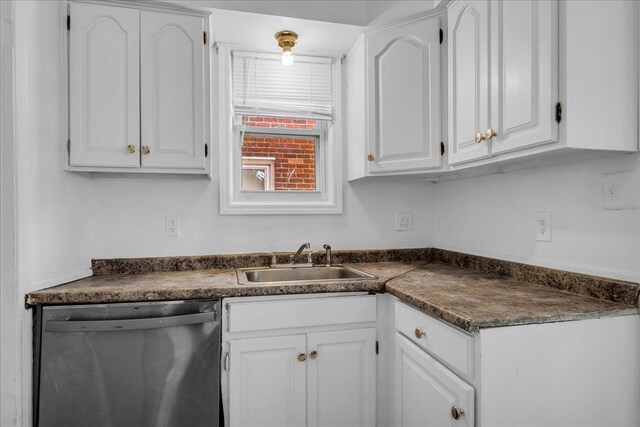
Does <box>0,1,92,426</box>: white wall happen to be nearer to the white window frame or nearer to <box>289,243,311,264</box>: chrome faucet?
the white window frame

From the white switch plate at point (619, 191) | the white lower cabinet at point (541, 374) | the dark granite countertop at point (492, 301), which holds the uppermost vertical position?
the white switch plate at point (619, 191)

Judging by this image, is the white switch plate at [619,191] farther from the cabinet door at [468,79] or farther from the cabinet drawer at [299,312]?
the cabinet drawer at [299,312]

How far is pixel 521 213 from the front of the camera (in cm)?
169

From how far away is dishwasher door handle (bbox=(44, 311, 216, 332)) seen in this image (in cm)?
141

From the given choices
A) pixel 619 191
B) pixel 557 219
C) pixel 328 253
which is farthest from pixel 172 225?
pixel 619 191

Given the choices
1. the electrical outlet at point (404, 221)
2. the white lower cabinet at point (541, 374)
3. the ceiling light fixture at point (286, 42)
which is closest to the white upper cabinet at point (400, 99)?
the ceiling light fixture at point (286, 42)

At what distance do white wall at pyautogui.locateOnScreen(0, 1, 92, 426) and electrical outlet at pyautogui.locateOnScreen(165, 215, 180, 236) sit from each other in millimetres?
433

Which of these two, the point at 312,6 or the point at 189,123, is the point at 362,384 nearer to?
the point at 189,123

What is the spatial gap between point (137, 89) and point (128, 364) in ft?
3.97

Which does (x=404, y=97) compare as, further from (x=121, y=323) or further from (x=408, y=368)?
(x=121, y=323)

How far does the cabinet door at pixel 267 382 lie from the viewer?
5.14 feet

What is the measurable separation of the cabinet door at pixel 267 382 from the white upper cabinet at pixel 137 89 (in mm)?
880

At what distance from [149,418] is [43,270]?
2.44 ft

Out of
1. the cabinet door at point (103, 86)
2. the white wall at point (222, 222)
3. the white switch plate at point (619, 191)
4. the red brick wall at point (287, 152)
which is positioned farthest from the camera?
the red brick wall at point (287, 152)
